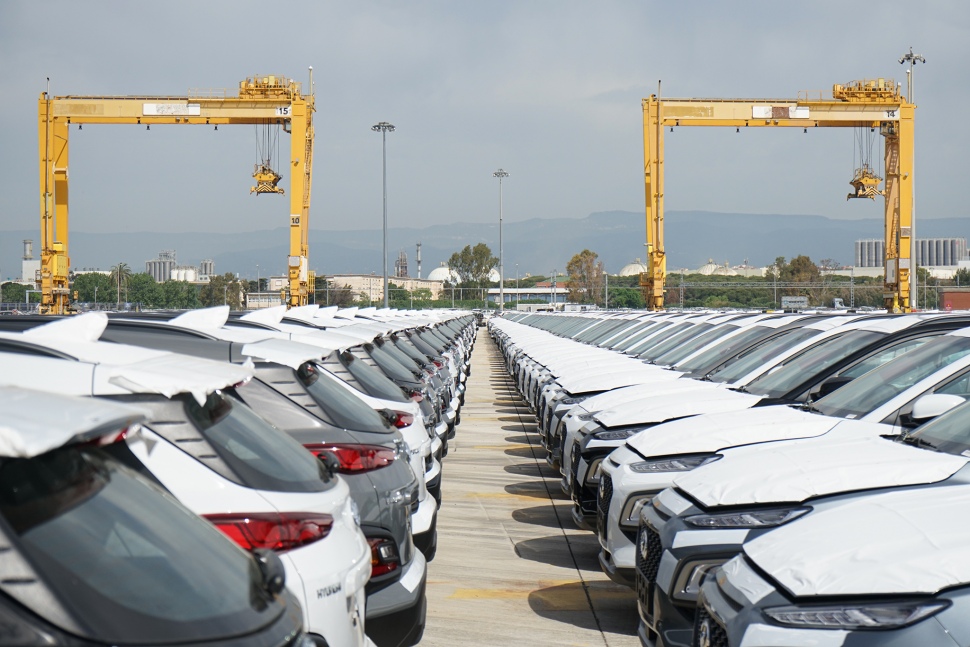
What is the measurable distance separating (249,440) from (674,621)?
216cm

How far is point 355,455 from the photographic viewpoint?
5660 millimetres

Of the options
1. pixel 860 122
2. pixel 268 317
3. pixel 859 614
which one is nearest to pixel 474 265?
pixel 860 122

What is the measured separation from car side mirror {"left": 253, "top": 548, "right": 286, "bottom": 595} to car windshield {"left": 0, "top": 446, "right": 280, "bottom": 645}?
3 cm

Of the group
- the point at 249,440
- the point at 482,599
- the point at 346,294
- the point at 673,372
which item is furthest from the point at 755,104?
the point at 346,294

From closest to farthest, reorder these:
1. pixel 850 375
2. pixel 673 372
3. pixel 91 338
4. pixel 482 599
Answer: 1. pixel 91 338
2. pixel 482 599
3. pixel 850 375
4. pixel 673 372

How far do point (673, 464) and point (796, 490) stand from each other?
1730 millimetres

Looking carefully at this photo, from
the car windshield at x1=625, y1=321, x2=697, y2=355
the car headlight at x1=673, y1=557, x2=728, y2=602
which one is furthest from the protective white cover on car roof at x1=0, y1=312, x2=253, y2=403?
the car windshield at x1=625, y1=321, x2=697, y2=355

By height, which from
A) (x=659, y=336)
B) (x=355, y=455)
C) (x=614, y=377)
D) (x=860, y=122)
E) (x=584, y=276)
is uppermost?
(x=860, y=122)

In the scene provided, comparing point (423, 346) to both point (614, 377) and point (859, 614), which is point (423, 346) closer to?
point (614, 377)

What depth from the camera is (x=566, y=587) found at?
7.70 meters

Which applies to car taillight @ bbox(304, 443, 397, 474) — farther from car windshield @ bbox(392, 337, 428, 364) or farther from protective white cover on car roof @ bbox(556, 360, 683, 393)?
car windshield @ bbox(392, 337, 428, 364)

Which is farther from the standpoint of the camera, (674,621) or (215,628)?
(674,621)

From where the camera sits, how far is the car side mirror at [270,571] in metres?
2.86

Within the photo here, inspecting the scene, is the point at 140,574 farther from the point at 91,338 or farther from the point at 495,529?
the point at 495,529
